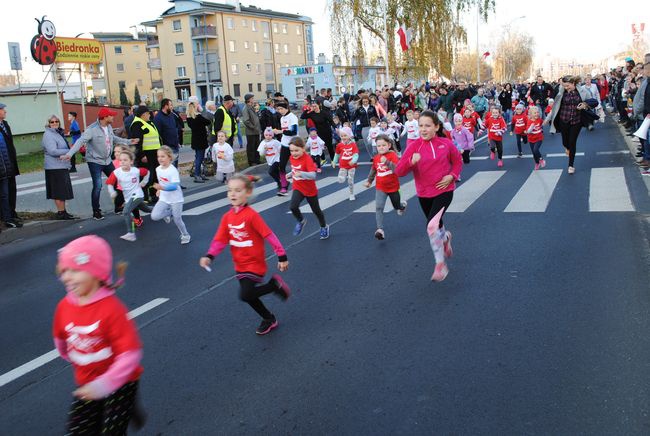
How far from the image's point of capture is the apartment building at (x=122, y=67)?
9562cm

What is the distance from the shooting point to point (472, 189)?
464 inches

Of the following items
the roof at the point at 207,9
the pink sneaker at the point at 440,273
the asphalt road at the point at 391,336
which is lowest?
the asphalt road at the point at 391,336

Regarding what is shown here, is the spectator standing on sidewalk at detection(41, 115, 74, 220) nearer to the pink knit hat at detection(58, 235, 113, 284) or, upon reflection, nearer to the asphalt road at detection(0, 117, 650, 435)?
the asphalt road at detection(0, 117, 650, 435)

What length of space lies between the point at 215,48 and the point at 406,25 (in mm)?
50829

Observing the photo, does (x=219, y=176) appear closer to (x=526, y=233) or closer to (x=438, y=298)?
(x=526, y=233)

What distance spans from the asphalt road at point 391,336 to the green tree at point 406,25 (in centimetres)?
2675

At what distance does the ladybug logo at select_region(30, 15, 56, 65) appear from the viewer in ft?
55.5

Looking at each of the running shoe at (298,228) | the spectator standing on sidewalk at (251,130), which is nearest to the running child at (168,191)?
the running shoe at (298,228)

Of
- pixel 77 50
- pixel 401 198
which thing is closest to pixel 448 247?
pixel 401 198

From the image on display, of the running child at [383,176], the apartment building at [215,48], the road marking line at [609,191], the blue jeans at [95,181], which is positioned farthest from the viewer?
the apartment building at [215,48]

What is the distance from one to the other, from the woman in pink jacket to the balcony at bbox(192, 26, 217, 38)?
251ft

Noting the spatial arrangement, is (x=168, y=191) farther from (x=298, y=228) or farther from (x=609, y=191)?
(x=609, y=191)

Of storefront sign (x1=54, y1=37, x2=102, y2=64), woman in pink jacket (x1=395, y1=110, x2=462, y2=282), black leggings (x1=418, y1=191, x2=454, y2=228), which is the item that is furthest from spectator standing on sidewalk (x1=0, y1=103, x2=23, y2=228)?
storefront sign (x1=54, y1=37, x2=102, y2=64)

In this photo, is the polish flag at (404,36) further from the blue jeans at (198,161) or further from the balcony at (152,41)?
the balcony at (152,41)
